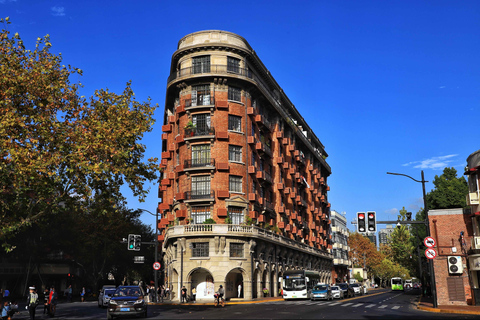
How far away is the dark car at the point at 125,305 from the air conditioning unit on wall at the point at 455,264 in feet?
65.4

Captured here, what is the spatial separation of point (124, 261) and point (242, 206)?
1138 inches

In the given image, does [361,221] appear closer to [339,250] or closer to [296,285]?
[296,285]

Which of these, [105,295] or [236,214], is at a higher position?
[236,214]

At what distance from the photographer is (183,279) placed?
47344 millimetres

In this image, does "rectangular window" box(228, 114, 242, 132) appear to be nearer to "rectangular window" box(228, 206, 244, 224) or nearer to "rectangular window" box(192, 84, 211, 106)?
"rectangular window" box(192, 84, 211, 106)

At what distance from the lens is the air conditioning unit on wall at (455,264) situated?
1197 inches

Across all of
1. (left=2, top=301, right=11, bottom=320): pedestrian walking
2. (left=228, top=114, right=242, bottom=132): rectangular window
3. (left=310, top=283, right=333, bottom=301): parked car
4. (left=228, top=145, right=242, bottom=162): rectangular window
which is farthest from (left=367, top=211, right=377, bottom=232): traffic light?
(left=228, top=114, right=242, bottom=132): rectangular window

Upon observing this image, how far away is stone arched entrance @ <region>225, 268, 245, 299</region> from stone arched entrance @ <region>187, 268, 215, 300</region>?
174 centimetres

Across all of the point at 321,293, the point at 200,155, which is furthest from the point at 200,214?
the point at 321,293

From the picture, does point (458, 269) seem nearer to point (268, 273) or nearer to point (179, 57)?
point (268, 273)

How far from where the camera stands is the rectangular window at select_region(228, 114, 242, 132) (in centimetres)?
5269

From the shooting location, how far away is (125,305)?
23719 millimetres

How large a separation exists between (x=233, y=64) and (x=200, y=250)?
2140 cm

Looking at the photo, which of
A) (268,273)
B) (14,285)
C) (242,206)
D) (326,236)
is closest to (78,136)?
(242,206)
